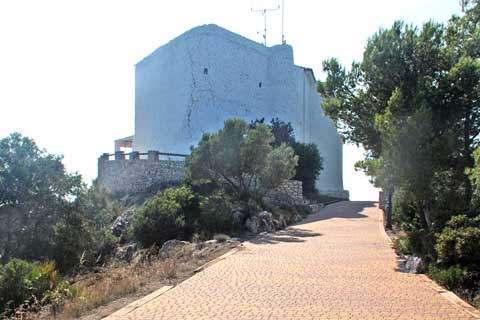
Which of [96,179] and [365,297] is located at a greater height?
[96,179]

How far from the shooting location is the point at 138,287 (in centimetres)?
896

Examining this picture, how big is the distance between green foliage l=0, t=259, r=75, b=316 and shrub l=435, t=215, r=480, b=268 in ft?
25.5

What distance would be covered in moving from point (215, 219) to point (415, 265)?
9.72 m

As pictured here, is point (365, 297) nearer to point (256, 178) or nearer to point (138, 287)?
point (138, 287)

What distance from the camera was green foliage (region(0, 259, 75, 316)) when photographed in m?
9.99

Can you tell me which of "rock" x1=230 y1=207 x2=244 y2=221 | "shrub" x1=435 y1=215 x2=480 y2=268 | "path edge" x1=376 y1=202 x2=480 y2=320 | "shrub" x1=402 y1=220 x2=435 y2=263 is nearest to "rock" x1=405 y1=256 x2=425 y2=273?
"shrub" x1=402 y1=220 x2=435 y2=263

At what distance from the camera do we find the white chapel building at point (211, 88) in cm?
3425

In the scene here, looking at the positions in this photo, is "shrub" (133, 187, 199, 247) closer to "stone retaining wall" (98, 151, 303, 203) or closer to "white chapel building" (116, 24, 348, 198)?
"stone retaining wall" (98, 151, 303, 203)

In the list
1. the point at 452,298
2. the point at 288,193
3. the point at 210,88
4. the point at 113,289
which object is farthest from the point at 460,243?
the point at 210,88

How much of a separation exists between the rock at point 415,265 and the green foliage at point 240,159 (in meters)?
10.8

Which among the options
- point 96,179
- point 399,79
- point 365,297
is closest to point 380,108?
point 399,79

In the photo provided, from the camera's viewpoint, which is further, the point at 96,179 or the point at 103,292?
the point at 96,179

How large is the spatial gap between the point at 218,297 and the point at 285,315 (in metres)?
1.57

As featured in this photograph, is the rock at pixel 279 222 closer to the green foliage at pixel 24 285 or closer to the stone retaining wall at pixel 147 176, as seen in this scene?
the stone retaining wall at pixel 147 176
